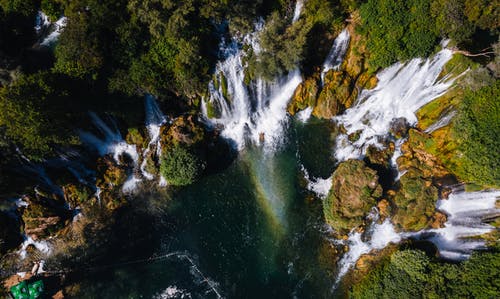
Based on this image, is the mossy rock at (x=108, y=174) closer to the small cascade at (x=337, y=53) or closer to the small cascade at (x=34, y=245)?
the small cascade at (x=34, y=245)

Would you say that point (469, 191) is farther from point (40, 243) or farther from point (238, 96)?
point (40, 243)

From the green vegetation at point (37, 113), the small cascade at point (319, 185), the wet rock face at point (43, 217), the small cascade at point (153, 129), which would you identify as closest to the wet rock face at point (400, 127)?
the small cascade at point (319, 185)

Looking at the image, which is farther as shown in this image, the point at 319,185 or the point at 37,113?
the point at 319,185

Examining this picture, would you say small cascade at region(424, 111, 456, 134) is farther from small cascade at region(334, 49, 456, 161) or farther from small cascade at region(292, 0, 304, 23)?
small cascade at region(292, 0, 304, 23)

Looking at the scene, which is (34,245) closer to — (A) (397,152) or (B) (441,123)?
(A) (397,152)

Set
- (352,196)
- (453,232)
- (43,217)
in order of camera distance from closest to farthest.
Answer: (453,232) → (352,196) → (43,217)

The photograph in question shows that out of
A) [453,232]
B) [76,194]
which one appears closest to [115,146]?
[76,194]

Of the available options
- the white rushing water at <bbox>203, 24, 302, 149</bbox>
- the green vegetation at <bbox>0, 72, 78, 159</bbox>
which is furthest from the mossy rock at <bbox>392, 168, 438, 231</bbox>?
the green vegetation at <bbox>0, 72, 78, 159</bbox>
